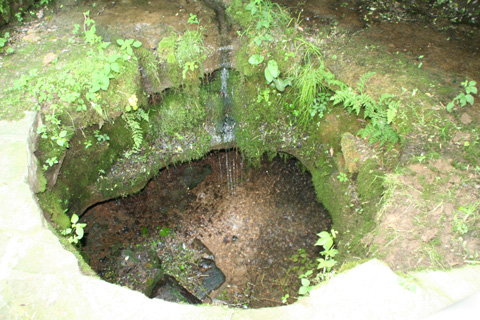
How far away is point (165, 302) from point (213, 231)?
3592 mm

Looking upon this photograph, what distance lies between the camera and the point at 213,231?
594 cm

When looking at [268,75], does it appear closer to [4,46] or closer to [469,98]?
[469,98]

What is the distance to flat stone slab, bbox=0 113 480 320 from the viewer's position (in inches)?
87.4

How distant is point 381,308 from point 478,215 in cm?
154

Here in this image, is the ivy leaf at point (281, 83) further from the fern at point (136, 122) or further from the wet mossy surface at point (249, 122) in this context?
the fern at point (136, 122)

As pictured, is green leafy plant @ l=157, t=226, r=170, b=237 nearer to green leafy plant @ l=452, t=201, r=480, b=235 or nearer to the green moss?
the green moss

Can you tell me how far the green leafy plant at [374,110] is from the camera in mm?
3824

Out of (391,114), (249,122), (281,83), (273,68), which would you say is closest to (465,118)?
(391,114)

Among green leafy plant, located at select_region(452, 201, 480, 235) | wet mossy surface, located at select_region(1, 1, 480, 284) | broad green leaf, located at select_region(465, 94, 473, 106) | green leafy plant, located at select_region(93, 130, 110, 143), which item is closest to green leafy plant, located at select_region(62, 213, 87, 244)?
wet mossy surface, located at select_region(1, 1, 480, 284)

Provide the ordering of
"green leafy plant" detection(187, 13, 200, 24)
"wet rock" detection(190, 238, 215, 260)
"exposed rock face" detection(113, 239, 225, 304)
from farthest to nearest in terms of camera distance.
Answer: "wet rock" detection(190, 238, 215, 260) → "exposed rock face" detection(113, 239, 225, 304) → "green leafy plant" detection(187, 13, 200, 24)

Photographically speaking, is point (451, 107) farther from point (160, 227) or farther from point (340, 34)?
point (160, 227)

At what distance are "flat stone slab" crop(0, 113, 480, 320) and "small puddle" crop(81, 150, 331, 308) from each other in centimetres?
258

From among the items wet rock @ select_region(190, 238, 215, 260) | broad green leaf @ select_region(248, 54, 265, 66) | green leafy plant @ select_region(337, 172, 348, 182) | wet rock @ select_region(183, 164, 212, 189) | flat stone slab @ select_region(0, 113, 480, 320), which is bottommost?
wet rock @ select_region(190, 238, 215, 260)

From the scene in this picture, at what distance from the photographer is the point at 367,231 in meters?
3.49
